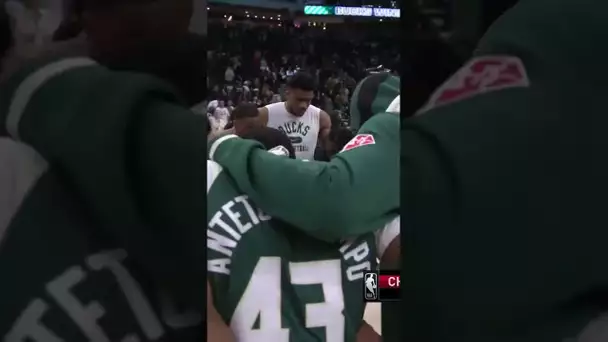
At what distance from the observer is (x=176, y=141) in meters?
1.38

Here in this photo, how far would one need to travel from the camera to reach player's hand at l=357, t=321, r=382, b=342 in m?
1.39

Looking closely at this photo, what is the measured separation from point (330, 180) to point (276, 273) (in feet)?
0.68

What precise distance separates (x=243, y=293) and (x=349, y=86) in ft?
1.46

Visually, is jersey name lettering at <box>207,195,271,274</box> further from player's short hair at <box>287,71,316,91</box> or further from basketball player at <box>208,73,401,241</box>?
player's short hair at <box>287,71,316,91</box>

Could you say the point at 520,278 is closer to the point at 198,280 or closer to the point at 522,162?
the point at 522,162

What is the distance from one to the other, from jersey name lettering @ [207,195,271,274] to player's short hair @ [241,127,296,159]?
0.41ft

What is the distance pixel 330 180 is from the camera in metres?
1.38

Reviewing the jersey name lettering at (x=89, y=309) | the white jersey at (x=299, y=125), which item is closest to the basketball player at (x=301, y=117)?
the white jersey at (x=299, y=125)

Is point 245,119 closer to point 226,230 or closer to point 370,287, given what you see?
point 226,230

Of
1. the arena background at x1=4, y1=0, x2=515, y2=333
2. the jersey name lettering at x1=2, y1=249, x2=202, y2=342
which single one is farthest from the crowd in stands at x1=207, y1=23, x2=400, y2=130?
the jersey name lettering at x1=2, y1=249, x2=202, y2=342

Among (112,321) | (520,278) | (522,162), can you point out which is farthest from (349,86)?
(112,321)

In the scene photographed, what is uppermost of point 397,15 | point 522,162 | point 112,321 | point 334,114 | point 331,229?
point 397,15

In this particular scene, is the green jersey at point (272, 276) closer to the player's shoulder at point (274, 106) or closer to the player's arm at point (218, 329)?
the player's arm at point (218, 329)

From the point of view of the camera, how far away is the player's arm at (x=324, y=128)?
1375 mm
